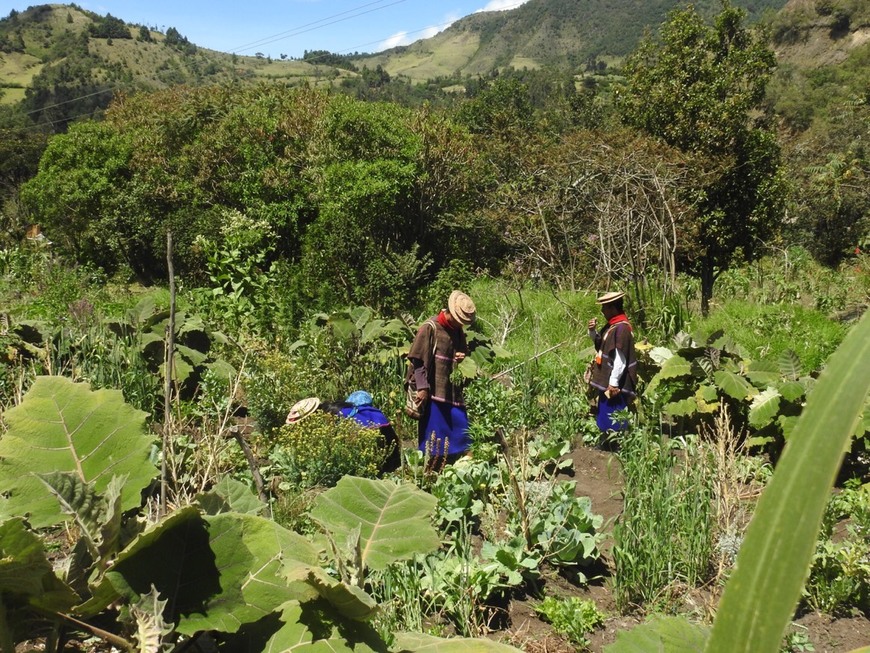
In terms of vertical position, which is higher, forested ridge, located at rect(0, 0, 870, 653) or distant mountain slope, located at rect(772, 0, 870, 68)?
distant mountain slope, located at rect(772, 0, 870, 68)

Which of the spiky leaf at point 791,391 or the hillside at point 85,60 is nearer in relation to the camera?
the spiky leaf at point 791,391

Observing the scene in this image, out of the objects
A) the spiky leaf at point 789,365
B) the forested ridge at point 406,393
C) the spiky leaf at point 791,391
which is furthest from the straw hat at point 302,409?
the spiky leaf at point 789,365

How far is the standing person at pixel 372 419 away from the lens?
18.4 ft

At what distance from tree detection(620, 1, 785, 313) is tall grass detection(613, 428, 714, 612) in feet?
39.2

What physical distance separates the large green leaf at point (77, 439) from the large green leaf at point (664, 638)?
787mm

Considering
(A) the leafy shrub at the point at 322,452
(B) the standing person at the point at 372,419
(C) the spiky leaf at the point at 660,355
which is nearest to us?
(A) the leafy shrub at the point at 322,452

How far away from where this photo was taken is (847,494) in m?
4.44

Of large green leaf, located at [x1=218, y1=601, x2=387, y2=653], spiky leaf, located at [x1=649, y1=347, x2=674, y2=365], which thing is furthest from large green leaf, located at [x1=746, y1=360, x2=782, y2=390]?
large green leaf, located at [x1=218, y1=601, x2=387, y2=653]

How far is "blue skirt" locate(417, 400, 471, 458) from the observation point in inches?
221

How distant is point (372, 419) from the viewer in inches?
227

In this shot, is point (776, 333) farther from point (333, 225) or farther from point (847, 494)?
point (333, 225)

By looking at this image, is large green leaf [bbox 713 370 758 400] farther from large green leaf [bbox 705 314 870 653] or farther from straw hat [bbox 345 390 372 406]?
large green leaf [bbox 705 314 870 653]

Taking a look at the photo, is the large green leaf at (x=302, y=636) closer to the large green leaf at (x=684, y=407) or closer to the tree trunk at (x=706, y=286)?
the large green leaf at (x=684, y=407)

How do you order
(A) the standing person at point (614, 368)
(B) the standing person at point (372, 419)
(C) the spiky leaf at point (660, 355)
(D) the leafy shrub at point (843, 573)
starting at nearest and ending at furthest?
1. (D) the leafy shrub at point (843, 573)
2. (B) the standing person at point (372, 419)
3. (A) the standing person at point (614, 368)
4. (C) the spiky leaf at point (660, 355)
